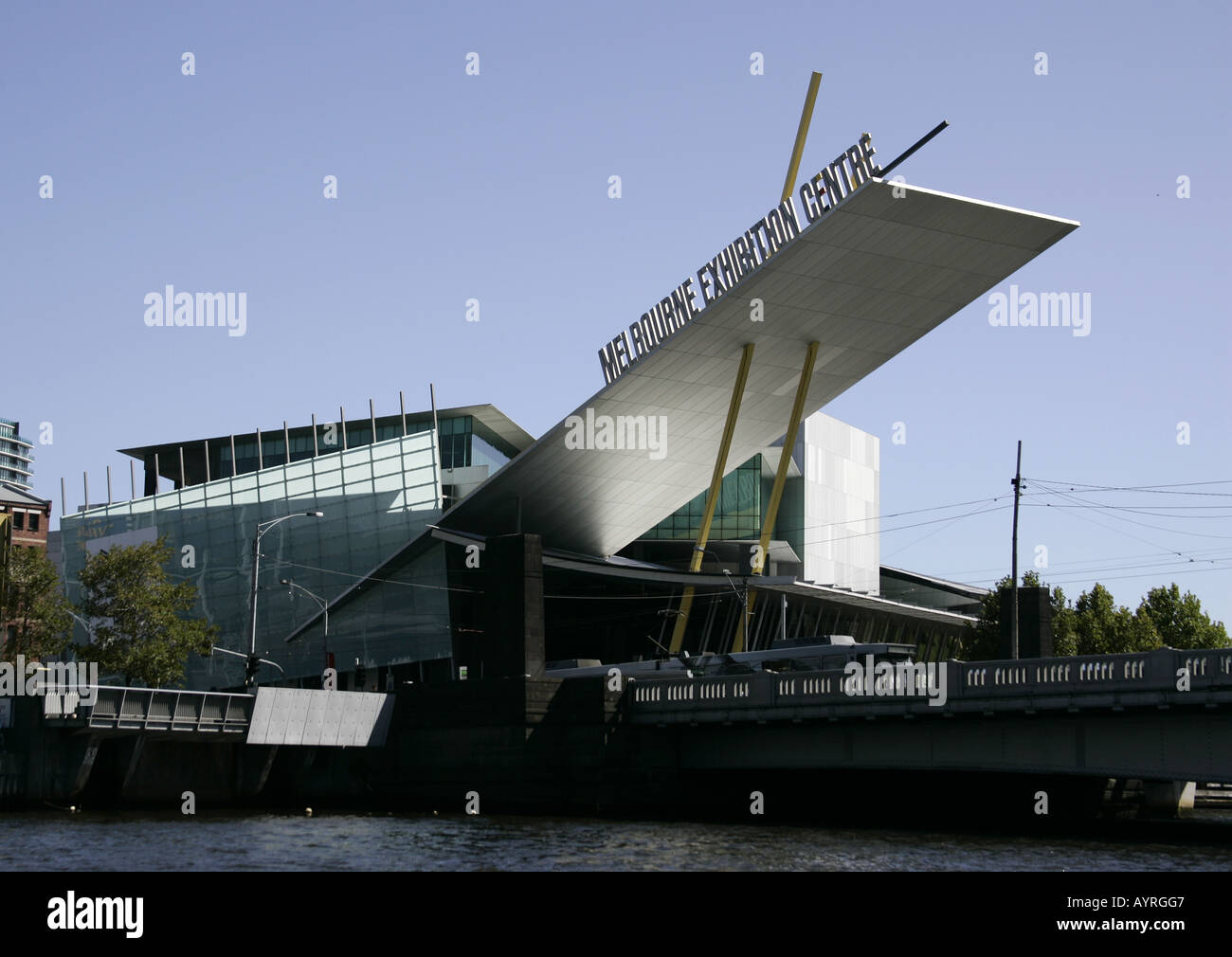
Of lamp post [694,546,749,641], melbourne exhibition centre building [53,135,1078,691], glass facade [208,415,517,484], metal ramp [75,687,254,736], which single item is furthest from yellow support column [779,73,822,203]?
metal ramp [75,687,254,736]

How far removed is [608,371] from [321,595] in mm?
20000

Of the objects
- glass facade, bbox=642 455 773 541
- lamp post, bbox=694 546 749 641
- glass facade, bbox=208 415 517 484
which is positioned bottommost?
lamp post, bbox=694 546 749 641

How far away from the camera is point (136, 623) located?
60.2 meters

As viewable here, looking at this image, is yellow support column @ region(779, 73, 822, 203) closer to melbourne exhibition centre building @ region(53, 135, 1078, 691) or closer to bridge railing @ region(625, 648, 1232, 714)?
melbourne exhibition centre building @ region(53, 135, 1078, 691)

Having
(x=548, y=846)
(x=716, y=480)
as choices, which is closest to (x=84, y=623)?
(x=716, y=480)

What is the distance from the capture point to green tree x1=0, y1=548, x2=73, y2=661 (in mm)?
61094

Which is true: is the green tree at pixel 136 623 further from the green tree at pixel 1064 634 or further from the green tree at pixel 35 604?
the green tree at pixel 1064 634

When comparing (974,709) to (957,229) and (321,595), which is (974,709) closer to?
(957,229)

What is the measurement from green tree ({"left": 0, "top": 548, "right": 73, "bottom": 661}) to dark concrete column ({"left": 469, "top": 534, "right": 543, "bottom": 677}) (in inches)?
744

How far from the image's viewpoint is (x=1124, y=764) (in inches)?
1473

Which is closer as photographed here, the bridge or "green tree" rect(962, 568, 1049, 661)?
the bridge

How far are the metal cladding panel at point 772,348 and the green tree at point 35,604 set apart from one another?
55.3ft

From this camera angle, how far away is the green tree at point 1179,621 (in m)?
79.2
